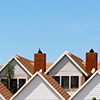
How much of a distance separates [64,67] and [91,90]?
9030 mm

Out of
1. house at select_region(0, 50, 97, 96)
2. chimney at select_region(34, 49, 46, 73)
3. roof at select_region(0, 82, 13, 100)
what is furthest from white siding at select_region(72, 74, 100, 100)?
chimney at select_region(34, 49, 46, 73)

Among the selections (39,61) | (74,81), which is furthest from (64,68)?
(39,61)

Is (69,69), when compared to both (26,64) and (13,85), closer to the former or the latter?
(26,64)

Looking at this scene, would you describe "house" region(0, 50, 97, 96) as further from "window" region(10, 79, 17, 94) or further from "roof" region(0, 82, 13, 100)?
"roof" region(0, 82, 13, 100)

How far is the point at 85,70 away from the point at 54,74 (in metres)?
4.74

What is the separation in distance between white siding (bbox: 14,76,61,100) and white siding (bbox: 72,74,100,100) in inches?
143

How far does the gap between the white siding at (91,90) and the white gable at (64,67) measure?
7.87 meters

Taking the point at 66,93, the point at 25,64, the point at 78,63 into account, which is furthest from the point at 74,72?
the point at 25,64

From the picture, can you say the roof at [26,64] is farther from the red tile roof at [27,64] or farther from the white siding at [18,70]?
the white siding at [18,70]

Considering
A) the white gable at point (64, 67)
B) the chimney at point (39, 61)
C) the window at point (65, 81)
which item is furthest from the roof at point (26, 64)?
the window at point (65, 81)

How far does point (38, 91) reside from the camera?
159ft

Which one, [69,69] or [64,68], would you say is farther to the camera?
[64,68]

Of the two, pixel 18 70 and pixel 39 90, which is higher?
pixel 18 70

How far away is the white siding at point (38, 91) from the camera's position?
1909 inches
